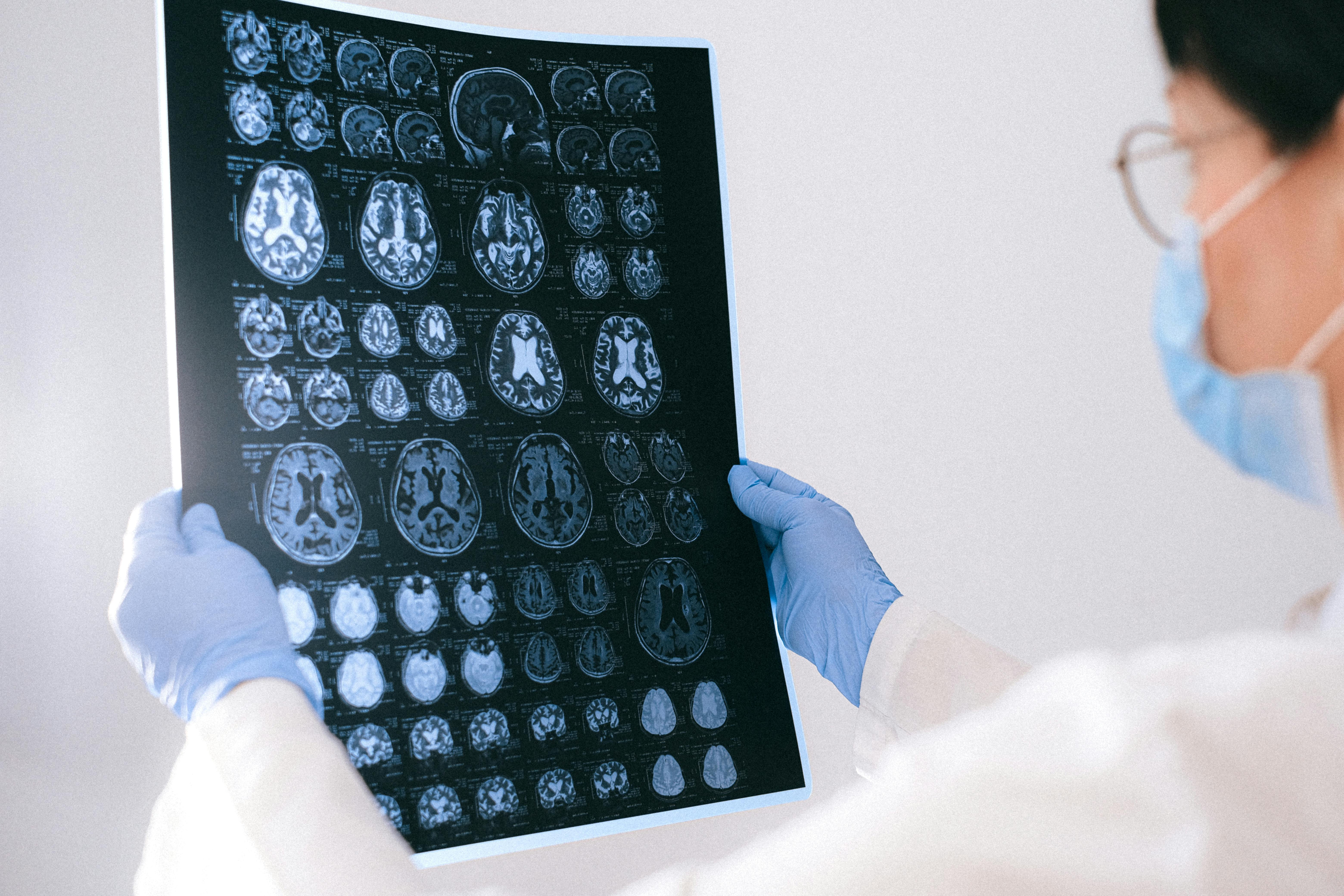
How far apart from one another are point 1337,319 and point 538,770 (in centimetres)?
88

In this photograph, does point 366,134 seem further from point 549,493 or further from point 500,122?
point 549,493

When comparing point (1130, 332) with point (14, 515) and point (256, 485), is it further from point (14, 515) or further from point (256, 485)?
point (14, 515)

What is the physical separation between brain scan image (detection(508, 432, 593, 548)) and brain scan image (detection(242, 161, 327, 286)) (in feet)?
1.02

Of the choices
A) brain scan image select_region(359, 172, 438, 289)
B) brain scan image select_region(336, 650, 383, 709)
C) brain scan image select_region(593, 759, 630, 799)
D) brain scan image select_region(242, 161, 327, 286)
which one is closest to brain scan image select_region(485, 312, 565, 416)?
brain scan image select_region(359, 172, 438, 289)

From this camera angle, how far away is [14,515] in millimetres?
1066

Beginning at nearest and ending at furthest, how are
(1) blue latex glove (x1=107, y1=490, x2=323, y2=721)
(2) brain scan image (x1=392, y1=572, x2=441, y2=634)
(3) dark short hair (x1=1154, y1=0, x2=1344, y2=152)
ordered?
1. (3) dark short hair (x1=1154, y1=0, x2=1344, y2=152)
2. (1) blue latex glove (x1=107, y1=490, x2=323, y2=721)
3. (2) brain scan image (x1=392, y1=572, x2=441, y2=634)

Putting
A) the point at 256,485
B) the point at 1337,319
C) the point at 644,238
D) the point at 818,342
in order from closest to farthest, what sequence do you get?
the point at 1337,319, the point at 256,485, the point at 644,238, the point at 818,342

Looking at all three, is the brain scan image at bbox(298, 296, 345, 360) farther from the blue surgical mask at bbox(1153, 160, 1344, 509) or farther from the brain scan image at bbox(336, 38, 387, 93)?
the blue surgical mask at bbox(1153, 160, 1344, 509)

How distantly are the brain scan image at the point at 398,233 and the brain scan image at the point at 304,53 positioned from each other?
0.42 ft

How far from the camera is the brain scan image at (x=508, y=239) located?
1.07 meters

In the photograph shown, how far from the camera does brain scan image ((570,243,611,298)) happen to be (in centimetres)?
113

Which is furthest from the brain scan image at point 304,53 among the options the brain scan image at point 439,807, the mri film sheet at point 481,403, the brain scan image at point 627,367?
the brain scan image at point 439,807

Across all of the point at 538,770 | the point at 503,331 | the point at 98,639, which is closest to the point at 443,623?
the point at 538,770

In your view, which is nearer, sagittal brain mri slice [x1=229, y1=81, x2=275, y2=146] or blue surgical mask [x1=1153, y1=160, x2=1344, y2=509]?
blue surgical mask [x1=1153, y1=160, x2=1344, y2=509]
